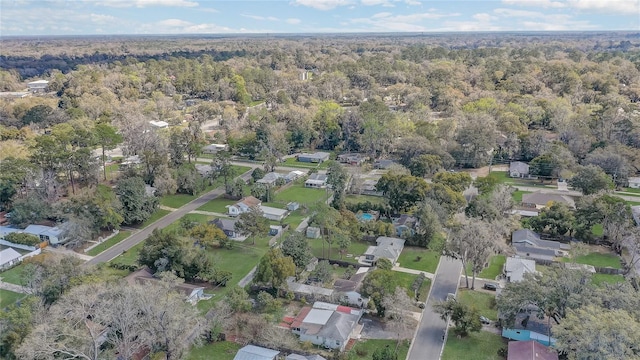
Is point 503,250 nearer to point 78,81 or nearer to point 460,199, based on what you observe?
point 460,199

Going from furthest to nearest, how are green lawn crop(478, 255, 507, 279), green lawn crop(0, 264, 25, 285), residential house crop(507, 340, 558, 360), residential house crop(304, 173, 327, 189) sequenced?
residential house crop(304, 173, 327, 189)
green lawn crop(478, 255, 507, 279)
green lawn crop(0, 264, 25, 285)
residential house crop(507, 340, 558, 360)

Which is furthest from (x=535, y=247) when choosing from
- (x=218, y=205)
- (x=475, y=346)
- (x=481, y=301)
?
(x=218, y=205)

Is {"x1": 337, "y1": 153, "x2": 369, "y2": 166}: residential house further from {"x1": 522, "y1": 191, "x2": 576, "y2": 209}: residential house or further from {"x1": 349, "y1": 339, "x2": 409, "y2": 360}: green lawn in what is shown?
{"x1": 349, "y1": 339, "x2": 409, "y2": 360}: green lawn

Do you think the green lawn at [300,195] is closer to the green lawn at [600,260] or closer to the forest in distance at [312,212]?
the forest in distance at [312,212]

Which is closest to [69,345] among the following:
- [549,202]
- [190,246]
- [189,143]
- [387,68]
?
[190,246]

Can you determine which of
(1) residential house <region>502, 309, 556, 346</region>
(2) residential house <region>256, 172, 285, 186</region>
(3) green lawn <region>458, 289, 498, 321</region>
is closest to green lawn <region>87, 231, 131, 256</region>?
(2) residential house <region>256, 172, 285, 186</region>

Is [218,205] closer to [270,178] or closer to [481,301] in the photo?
[270,178]
